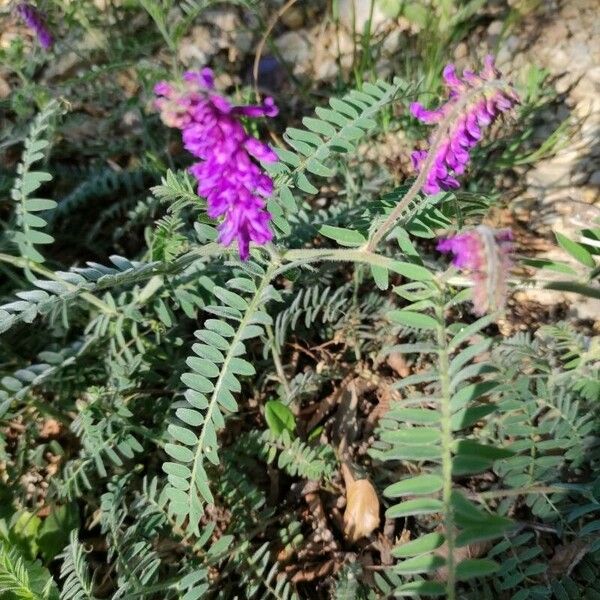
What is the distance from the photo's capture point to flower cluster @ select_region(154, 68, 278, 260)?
1299mm

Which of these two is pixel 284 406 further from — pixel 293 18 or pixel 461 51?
pixel 293 18

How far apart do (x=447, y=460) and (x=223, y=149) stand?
78 centimetres

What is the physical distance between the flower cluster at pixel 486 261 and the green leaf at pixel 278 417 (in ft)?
3.06

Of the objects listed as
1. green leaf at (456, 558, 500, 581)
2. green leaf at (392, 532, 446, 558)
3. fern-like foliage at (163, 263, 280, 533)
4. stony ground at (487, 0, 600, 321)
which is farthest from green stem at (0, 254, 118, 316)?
stony ground at (487, 0, 600, 321)

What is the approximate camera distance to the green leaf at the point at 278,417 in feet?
6.71

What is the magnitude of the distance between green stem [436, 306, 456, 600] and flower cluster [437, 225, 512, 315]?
0.44 feet

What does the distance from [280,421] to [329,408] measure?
0.33 meters

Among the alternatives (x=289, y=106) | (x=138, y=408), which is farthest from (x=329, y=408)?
(x=289, y=106)

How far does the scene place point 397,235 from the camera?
177 centimetres

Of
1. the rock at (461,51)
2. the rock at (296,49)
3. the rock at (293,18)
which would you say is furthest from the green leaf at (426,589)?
the rock at (293,18)

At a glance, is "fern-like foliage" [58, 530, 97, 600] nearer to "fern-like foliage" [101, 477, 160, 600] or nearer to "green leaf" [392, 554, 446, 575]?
"fern-like foliage" [101, 477, 160, 600]

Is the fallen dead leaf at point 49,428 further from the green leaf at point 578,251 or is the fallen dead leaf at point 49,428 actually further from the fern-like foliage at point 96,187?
the green leaf at point 578,251

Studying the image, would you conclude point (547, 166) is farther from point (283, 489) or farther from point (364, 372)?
point (283, 489)

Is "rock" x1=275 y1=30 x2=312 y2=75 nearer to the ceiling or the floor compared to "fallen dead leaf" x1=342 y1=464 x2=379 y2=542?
nearer to the ceiling
